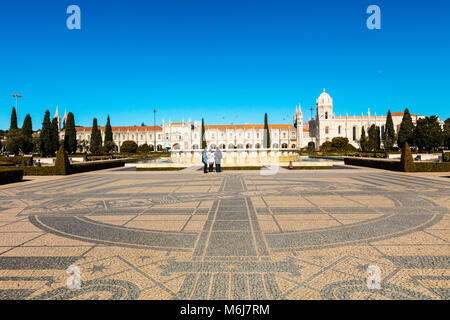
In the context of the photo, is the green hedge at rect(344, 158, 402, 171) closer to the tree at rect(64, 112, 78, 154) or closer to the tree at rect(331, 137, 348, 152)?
the tree at rect(331, 137, 348, 152)

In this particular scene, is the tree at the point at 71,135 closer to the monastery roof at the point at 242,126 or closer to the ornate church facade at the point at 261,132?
the ornate church facade at the point at 261,132

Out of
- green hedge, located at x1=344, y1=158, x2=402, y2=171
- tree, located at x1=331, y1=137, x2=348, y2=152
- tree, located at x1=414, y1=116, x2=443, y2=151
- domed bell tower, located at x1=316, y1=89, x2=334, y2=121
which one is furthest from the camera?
domed bell tower, located at x1=316, y1=89, x2=334, y2=121

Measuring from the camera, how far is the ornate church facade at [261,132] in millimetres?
78562

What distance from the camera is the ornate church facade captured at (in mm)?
78562

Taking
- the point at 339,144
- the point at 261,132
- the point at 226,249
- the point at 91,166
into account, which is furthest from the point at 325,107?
the point at 226,249

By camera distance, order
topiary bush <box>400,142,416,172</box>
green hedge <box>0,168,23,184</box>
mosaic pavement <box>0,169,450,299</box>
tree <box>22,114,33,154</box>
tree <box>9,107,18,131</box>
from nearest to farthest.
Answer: mosaic pavement <box>0,169,450,299</box>, green hedge <box>0,168,23,184</box>, topiary bush <box>400,142,416,172</box>, tree <box>22,114,33,154</box>, tree <box>9,107,18,131</box>

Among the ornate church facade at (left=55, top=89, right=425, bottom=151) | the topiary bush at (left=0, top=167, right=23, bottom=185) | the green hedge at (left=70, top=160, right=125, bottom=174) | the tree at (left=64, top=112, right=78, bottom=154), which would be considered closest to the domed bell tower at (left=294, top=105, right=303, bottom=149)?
the ornate church facade at (left=55, top=89, right=425, bottom=151)

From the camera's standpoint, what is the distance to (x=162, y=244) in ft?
12.4

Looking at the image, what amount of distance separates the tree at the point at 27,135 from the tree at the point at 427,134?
57920 millimetres

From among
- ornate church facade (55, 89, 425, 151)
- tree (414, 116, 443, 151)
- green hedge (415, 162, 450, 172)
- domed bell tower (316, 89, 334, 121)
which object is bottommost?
green hedge (415, 162, 450, 172)

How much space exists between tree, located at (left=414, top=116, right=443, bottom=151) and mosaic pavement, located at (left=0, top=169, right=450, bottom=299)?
41.3 meters

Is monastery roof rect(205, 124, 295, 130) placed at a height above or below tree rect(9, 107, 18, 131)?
above

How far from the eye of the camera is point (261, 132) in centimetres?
8112

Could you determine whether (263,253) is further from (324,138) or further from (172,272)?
(324,138)
